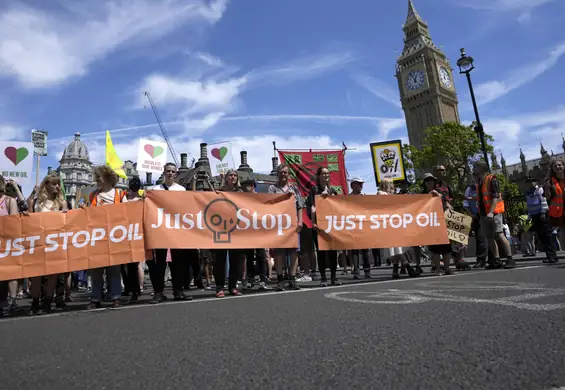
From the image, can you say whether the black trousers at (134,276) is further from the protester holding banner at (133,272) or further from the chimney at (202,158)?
the chimney at (202,158)

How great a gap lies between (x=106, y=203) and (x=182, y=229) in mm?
1170

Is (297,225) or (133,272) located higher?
(297,225)

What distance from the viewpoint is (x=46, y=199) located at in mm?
5785


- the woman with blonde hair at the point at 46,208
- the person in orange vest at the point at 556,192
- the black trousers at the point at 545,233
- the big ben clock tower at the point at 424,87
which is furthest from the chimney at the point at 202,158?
the person in orange vest at the point at 556,192

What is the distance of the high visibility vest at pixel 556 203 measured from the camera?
23.4ft

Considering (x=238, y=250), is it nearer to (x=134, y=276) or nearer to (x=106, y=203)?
(x=134, y=276)

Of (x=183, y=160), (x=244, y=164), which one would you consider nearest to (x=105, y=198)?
(x=183, y=160)

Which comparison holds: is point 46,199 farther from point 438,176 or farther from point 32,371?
point 438,176

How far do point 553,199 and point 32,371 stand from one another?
829 centimetres

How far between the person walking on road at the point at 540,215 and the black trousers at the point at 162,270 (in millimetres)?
6991

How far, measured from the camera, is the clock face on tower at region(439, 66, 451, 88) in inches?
3430

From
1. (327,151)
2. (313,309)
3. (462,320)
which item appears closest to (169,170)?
(313,309)

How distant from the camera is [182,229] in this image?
5.81m

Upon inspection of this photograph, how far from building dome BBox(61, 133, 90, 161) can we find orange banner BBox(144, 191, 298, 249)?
11811cm
